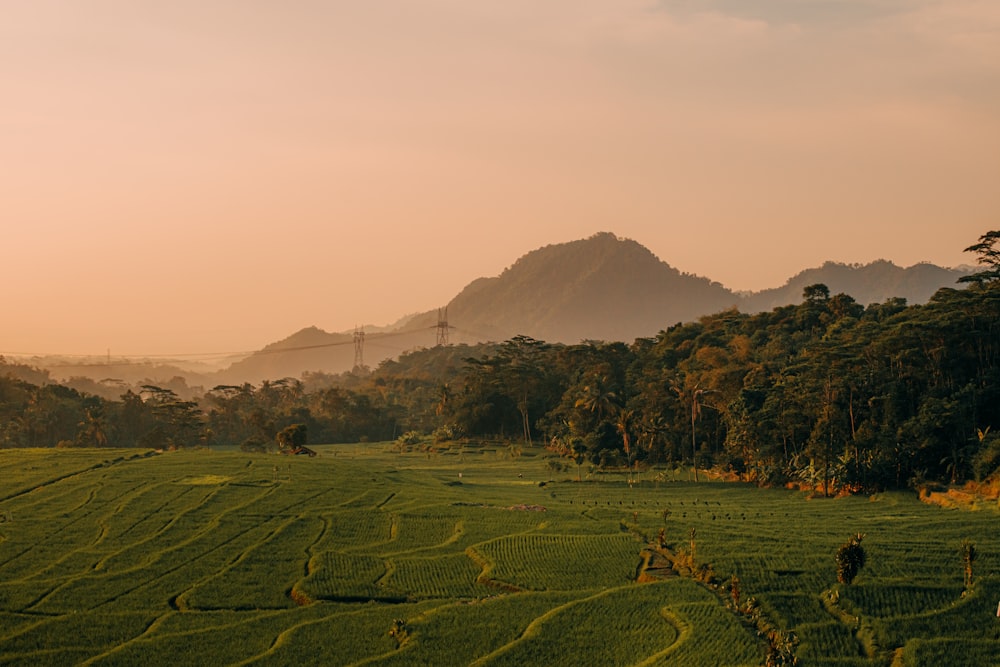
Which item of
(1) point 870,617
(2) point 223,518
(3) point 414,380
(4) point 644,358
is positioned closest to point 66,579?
(2) point 223,518

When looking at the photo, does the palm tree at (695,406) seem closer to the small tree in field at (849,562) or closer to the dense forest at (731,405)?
the dense forest at (731,405)

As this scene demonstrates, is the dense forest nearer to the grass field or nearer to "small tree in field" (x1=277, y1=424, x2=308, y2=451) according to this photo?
"small tree in field" (x1=277, y1=424, x2=308, y2=451)

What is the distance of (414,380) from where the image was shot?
6693 inches

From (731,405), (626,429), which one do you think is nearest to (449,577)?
(731,405)

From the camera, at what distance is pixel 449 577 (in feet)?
135

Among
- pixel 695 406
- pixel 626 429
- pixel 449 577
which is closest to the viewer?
pixel 449 577

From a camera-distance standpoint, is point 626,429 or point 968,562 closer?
point 968,562

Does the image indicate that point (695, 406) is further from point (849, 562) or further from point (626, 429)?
point (849, 562)

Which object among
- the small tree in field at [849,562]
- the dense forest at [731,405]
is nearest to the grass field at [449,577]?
the small tree in field at [849,562]

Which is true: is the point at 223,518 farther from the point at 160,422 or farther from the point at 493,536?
the point at 160,422

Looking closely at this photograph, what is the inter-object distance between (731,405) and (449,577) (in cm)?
3939

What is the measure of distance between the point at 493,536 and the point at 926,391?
113 ft

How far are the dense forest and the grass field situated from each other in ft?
18.2

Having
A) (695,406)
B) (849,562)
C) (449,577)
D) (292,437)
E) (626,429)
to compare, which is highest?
(695,406)
